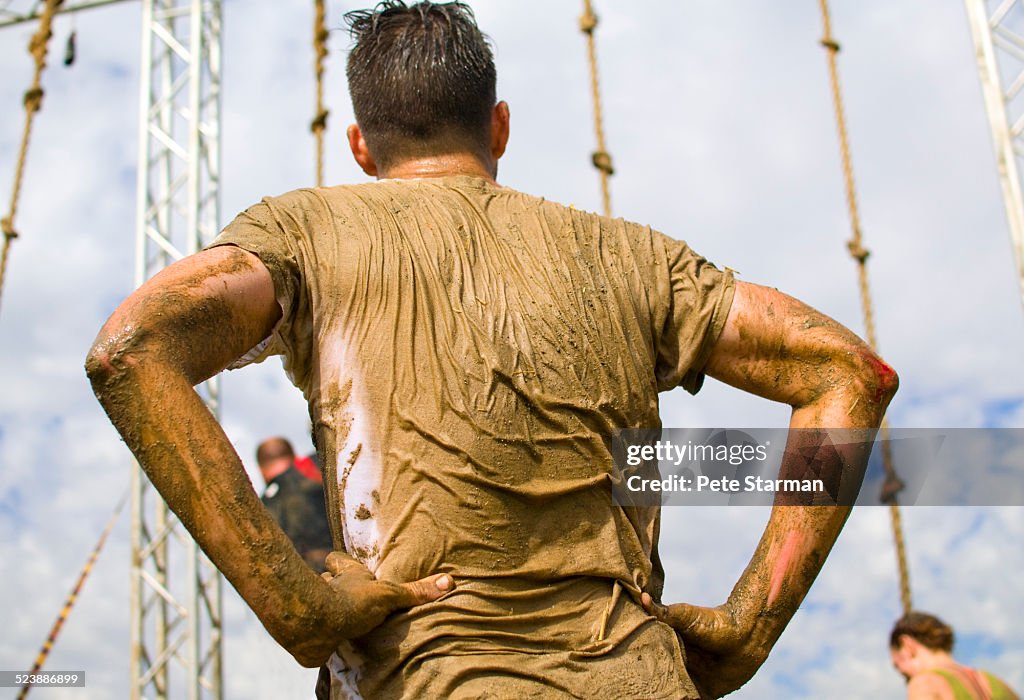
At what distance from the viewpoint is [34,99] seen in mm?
5996

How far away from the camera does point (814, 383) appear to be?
1.65 metres

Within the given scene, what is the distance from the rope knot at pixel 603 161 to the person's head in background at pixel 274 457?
79.6 inches

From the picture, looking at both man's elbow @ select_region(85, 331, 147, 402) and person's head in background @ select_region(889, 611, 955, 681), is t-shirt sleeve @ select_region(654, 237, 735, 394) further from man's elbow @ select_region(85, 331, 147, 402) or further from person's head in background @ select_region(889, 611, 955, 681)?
person's head in background @ select_region(889, 611, 955, 681)

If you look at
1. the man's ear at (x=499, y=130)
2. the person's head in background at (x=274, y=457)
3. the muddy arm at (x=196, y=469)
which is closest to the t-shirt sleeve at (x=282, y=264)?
the muddy arm at (x=196, y=469)

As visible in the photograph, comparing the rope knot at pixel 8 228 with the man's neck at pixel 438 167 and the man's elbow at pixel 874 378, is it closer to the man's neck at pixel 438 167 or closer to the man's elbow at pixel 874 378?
the man's neck at pixel 438 167

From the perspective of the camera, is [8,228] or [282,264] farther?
[8,228]

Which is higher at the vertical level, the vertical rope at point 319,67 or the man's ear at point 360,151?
the vertical rope at point 319,67

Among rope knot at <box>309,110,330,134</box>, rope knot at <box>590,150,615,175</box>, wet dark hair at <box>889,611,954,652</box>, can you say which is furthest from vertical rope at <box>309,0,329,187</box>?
wet dark hair at <box>889,611,954,652</box>

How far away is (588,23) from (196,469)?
199 inches

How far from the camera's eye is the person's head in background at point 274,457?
5637 millimetres

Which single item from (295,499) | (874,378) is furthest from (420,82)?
(295,499)

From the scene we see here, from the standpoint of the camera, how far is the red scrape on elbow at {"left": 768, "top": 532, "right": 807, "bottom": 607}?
1.61 meters

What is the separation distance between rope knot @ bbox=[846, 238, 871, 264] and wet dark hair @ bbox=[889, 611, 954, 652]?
2.50m

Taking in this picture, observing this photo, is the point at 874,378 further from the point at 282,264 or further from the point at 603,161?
the point at 603,161
